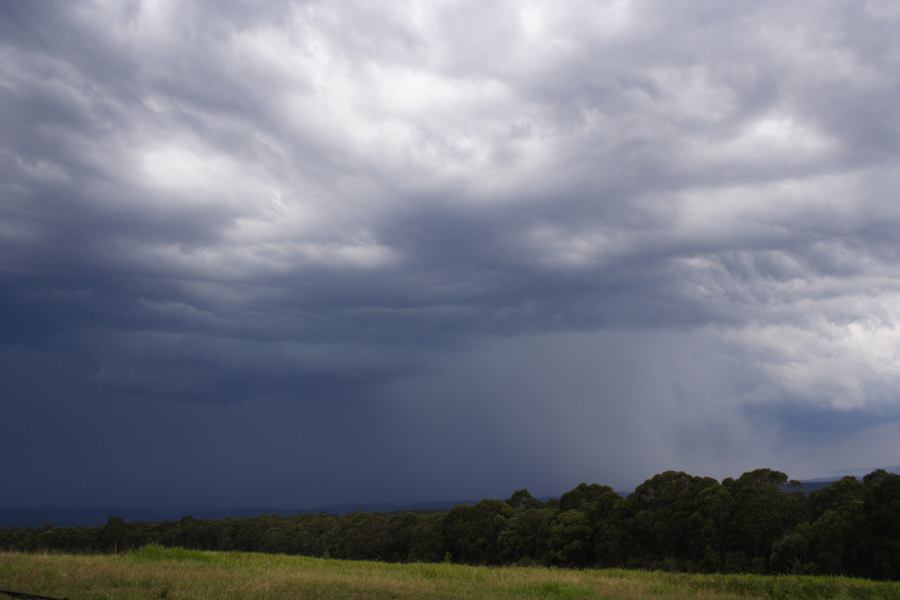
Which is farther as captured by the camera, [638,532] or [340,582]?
[638,532]

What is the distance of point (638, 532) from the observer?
144 feet

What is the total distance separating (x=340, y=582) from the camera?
20.3 metres

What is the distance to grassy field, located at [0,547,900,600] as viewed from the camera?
1825 cm

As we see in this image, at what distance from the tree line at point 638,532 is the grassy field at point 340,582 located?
7.50m

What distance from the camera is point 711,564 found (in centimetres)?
3828

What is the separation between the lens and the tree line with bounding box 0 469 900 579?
32000 millimetres

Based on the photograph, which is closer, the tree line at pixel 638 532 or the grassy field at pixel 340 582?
the grassy field at pixel 340 582

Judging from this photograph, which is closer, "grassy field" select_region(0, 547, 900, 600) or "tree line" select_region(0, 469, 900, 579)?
"grassy field" select_region(0, 547, 900, 600)

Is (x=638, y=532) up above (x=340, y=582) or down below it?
above

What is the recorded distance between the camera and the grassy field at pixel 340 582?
18250 millimetres

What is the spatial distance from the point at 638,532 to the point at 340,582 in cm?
2833

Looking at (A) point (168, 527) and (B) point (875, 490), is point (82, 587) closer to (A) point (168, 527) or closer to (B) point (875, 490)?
(B) point (875, 490)

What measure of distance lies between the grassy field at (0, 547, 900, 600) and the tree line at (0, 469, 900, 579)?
7.50 meters

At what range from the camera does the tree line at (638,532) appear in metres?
32.0
